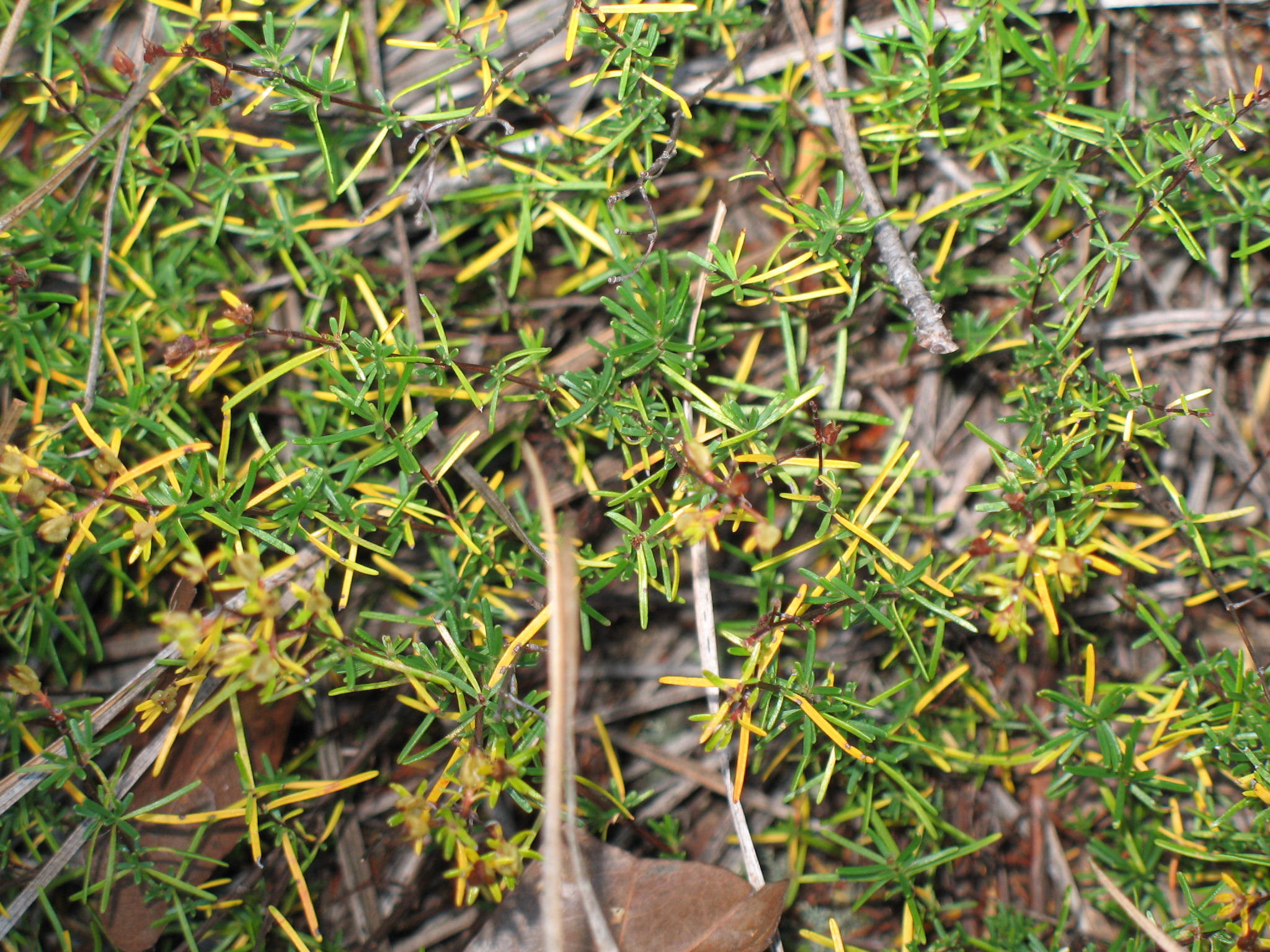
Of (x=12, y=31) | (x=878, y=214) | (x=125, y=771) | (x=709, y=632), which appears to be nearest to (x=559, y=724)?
(x=709, y=632)

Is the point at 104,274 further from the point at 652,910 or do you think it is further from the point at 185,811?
the point at 652,910

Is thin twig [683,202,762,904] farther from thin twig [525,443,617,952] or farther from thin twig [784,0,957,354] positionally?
thin twig [525,443,617,952]

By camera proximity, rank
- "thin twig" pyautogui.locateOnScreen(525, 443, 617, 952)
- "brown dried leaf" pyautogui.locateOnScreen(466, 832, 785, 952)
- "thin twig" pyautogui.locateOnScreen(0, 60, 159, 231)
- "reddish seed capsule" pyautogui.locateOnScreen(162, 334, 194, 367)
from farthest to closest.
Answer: "thin twig" pyautogui.locateOnScreen(0, 60, 159, 231), "brown dried leaf" pyautogui.locateOnScreen(466, 832, 785, 952), "reddish seed capsule" pyautogui.locateOnScreen(162, 334, 194, 367), "thin twig" pyautogui.locateOnScreen(525, 443, 617, 952)

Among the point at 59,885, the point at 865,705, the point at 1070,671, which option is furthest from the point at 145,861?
the point at 1070,671

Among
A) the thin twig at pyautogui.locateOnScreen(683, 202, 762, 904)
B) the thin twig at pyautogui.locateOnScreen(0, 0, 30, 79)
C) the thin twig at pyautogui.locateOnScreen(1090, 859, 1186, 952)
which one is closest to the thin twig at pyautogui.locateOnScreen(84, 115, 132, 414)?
the thin twig at pyautogui.locateOnScreen(0, 0, 30, 79)

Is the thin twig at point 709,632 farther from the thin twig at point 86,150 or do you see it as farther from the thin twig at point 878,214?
the thin twig at point 86,150
